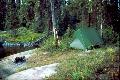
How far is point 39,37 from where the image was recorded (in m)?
47.1

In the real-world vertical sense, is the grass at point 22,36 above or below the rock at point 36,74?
below

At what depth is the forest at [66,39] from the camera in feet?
64.4

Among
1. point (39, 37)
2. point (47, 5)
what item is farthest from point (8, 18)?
point (39, 37)

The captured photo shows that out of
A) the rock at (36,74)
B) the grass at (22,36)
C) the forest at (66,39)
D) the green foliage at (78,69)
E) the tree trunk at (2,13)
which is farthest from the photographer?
the tree trunk at (2,13)

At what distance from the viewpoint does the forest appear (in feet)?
64.4

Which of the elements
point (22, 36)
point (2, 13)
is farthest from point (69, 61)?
point (2, 13)

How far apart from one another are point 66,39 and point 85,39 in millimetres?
4885

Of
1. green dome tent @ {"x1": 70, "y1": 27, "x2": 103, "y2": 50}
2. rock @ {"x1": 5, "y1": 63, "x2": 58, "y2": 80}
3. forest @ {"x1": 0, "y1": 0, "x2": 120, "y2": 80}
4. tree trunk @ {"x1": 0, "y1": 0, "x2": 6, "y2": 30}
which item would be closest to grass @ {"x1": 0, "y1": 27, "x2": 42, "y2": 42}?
forest @ {"x1": 0, "y1": 0, "x2": 120, "y2": 80}

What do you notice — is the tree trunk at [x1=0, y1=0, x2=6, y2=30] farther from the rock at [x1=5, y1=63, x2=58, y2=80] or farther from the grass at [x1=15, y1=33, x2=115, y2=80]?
the rock at [x1=5, y1=63, x2=58, y2=80]

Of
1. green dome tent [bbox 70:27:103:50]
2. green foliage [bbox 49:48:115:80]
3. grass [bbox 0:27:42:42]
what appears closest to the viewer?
green foliage [bbox 49:48:115:80]

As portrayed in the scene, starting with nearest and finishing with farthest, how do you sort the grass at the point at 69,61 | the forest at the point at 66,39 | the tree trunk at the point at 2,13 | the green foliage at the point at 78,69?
the green foliage at the point at 78,69, the grass at the point at 69,61, the forest at the point at 66,39, the tree trunk at the point at 2,13

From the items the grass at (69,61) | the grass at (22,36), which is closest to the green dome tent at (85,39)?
the grass at (69,61)

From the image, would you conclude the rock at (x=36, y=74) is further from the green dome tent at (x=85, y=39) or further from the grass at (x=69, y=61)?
the green dome tent at (x=85, y=39)

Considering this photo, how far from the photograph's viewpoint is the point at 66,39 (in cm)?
3456
